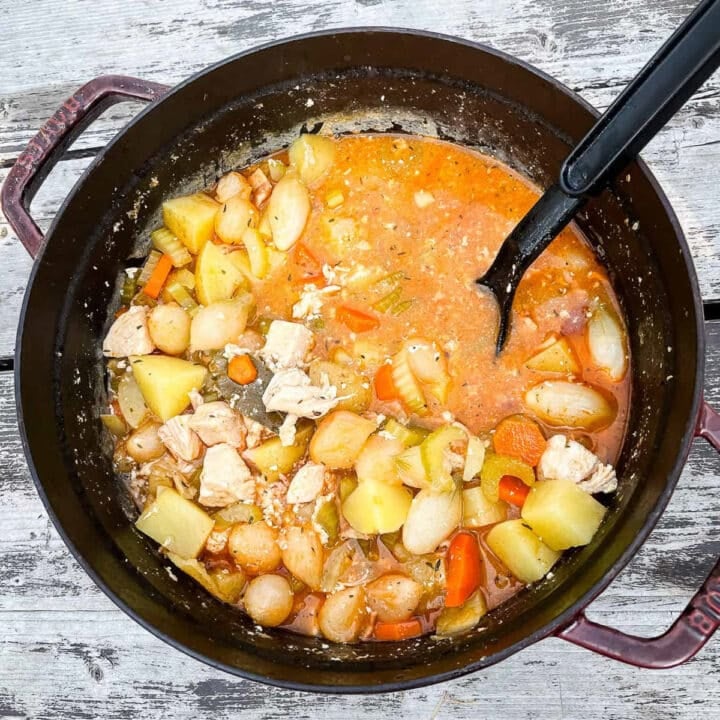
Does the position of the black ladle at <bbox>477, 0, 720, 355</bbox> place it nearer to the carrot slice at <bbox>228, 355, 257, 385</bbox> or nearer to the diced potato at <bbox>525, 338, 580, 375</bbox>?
the diced potato at <bbox>525, 338, 580, 375</bbox>

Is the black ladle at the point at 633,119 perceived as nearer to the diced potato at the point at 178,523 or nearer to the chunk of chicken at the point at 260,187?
the chunk of chicken at the point at 260,187

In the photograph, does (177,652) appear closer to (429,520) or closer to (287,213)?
(429,520)

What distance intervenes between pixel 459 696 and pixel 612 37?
1.72 meters

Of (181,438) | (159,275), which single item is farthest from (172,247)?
(181,438)

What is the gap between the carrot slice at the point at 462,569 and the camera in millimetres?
1806

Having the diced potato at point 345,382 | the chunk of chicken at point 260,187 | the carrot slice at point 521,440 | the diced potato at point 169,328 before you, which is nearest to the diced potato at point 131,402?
the diced potato at point 169,328

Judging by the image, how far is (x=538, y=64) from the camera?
6.72ft

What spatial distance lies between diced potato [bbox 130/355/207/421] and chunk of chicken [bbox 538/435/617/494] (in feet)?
2.82

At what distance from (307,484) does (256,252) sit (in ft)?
1.95

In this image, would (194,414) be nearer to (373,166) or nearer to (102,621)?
(102,621)

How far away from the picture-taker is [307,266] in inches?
78.7

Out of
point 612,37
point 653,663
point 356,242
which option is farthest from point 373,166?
point 653,663

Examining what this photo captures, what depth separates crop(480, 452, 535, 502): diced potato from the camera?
5.96ft

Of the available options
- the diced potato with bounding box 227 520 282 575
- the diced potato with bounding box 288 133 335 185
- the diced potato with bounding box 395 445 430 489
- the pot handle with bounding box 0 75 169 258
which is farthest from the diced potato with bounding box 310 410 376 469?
the pot handle with bounding box 0 75 169 258
